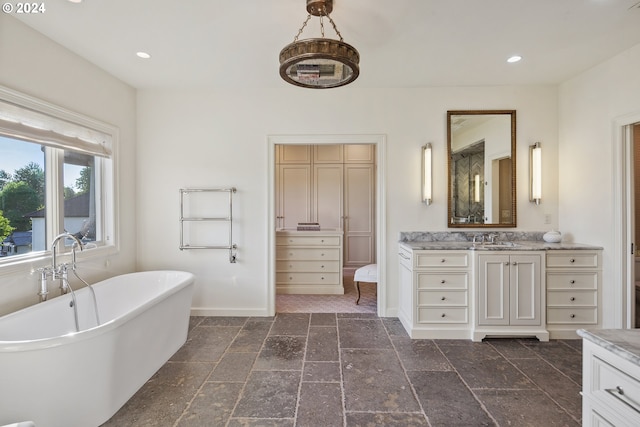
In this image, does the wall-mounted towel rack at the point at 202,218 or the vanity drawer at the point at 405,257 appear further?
the wall-mounted towel rack at the point at 202,218

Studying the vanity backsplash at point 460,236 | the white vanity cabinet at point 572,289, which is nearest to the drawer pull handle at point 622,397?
the white vanity cabinet at point 572,289

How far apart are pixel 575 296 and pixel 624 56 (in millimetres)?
2304

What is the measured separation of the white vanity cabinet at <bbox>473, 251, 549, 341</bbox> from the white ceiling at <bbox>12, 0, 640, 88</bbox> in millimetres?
1913

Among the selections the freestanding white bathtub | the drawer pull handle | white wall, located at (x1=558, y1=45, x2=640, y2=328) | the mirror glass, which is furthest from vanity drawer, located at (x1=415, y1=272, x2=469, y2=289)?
the freestanding white bathtub

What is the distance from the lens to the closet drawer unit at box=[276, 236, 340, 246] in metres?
4.53

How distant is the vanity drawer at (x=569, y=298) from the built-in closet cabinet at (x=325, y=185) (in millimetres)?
3702

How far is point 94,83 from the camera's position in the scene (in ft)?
9.58

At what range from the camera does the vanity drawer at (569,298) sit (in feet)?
9.62

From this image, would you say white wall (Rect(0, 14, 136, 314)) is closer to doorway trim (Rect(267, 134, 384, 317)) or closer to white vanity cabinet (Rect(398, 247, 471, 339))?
doorway trim (Rect(267, 134, 384, 317))

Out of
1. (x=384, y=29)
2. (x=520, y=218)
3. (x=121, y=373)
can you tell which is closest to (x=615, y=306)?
(x=520, y=218)

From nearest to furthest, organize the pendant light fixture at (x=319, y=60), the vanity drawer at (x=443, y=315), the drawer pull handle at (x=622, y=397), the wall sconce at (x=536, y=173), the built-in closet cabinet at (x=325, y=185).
→ the drawer pull handle at (x=622, y=397) < the pendant light fixture at (x=319, y=60) < the vanity drawer at (x=443, y=315) < the wall sconce at (x=536, y=173) < the built-in closet cabinet at (x=325, y=185)

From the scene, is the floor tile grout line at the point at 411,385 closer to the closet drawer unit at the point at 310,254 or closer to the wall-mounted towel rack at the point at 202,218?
the closet drawer unit at the point at 310,254

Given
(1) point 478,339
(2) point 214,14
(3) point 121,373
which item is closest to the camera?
(3) point 121,373

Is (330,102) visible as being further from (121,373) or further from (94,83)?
(121,373)
